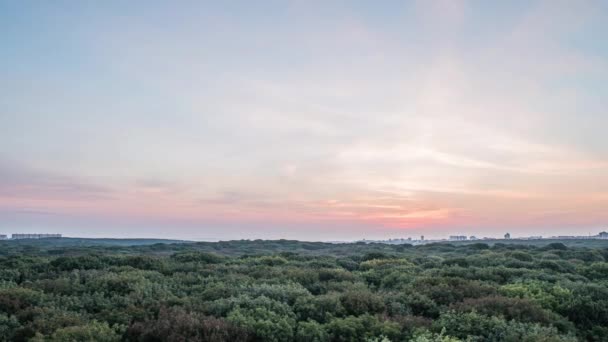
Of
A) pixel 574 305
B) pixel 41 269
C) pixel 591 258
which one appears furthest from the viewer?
pixel 591 258

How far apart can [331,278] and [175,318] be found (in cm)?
878

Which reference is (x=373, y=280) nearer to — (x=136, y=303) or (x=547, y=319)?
(x=547, y=319)

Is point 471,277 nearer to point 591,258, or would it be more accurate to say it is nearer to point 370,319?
point 370,319

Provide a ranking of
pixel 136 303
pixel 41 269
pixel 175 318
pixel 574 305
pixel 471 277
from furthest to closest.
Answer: pixel 41 269 → pixel 471 277 → pixel 574 305 → pixel 136 303 → pixel 175 318

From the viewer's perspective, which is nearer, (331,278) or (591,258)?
(331,278)

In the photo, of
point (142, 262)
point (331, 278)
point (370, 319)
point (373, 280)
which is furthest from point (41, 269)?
point (370, 319)

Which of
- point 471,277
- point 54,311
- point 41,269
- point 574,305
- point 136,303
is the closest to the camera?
point 54,311

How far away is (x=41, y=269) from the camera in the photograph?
1900cm

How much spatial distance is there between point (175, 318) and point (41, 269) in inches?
514

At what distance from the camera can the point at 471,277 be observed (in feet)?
55.9

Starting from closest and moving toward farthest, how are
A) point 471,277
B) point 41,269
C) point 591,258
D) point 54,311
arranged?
point 54,311 → point 471,277 → point 41,269 → point 591,258

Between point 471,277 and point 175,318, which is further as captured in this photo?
point 471,277

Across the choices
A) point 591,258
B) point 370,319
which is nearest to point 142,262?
point 370,319

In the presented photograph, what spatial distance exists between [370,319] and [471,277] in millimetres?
8718
